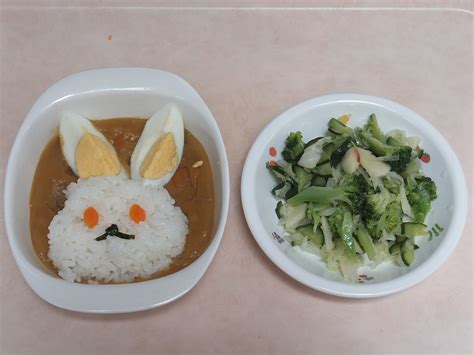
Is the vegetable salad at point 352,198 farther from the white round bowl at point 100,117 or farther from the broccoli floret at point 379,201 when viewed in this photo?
the white round bowl at point 100,117

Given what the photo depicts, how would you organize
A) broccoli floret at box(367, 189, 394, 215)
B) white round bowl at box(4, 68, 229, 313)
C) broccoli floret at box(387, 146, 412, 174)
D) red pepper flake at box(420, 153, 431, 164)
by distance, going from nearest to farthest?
1. white round bowl at box(4, 68, 229, 313)
2. broccoli floret at box(367, 189, 394, 215)
3. broccoli floret at box(387, 146, 412, 174)
4. red pepper flake at box(420, 153, 431, 164)

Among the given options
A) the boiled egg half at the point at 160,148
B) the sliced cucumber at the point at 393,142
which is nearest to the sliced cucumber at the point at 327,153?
the sliced cucumber at the point at 393,142

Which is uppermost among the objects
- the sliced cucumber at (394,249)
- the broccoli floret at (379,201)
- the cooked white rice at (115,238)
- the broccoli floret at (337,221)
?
the broccoli floret at (379,201)

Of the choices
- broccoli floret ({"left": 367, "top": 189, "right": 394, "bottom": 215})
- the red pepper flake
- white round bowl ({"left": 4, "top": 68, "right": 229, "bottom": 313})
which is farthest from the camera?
the red pepper flake

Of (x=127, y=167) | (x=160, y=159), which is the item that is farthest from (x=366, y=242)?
(x=127, y=167)

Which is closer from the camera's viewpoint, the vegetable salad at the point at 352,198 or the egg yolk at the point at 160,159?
the vegetable salad at the point at 352,198

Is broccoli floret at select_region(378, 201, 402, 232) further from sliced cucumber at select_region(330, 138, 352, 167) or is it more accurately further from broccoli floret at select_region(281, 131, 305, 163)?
broccoli floret at select_region(281, 131, 305, 163)

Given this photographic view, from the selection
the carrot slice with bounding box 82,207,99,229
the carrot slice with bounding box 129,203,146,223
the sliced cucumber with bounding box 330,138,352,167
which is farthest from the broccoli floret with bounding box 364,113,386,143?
the carrot slice with bounding box 82,207,99,229
